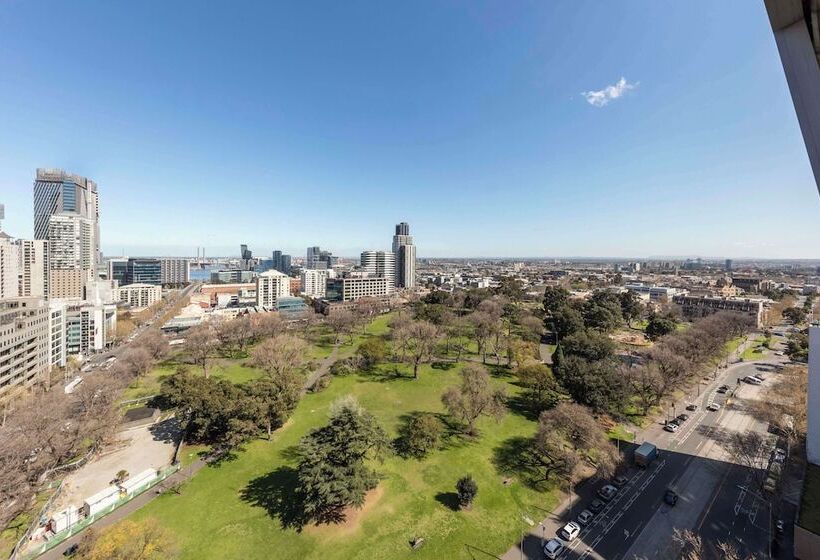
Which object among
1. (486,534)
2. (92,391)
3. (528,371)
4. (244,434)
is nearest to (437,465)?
(486,534)

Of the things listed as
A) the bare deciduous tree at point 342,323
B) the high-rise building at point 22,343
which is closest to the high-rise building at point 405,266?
the bare deciduous tree at point 342,323

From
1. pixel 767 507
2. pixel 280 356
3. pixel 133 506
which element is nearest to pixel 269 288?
pixel 280 356

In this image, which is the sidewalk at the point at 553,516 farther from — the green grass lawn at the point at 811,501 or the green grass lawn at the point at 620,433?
the green grass lawn at the point at 811,501

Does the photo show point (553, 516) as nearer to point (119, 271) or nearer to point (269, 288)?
point (269, 288)

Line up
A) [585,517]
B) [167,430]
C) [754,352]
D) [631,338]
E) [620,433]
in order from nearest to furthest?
[585,517]
[620,433]
[167,430]
[754,352]
[631,338]

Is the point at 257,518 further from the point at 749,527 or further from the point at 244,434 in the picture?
the point at 749,527

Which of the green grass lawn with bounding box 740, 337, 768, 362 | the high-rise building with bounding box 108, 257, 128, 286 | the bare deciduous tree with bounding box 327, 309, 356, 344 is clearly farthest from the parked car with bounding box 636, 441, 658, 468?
the high-rise building with bounding box 108, 257, 128, 286
